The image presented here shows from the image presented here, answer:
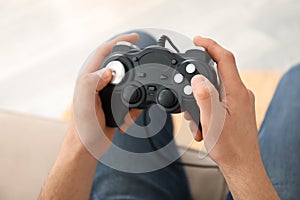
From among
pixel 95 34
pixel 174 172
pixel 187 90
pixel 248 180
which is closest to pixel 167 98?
pixel 187 90

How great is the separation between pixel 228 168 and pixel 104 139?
0.17 meters

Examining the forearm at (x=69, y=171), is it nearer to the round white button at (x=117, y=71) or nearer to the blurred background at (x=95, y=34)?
the round white button at (x=117, y=71)

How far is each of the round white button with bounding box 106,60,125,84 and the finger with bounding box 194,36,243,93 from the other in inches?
3.7

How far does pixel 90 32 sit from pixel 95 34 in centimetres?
2

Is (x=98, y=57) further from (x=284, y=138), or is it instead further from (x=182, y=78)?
(x=284, y=138)

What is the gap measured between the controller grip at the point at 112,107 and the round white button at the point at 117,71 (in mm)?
12

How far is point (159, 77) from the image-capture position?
0.48 metres

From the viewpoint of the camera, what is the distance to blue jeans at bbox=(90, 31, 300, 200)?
2.13 ft

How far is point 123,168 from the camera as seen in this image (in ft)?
2.02

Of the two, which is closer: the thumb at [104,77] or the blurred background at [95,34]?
the thumb at [104,77]

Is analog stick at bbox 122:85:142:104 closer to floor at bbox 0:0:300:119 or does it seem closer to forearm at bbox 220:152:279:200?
forearm at bbox 220:152:279:200

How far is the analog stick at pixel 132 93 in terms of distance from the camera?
0.48 m

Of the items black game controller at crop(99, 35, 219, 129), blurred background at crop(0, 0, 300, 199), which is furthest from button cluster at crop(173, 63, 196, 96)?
blurred background at crop(0, 0, 300, 199)

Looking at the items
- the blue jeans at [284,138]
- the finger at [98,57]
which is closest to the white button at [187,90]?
the finger at [98,57]
